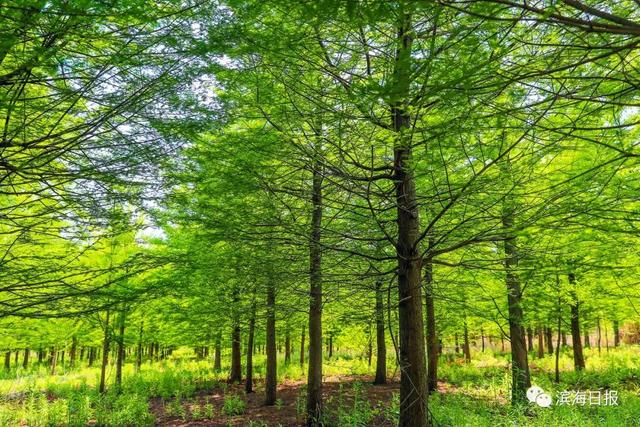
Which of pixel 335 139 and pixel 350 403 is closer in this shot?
pixel 335 139

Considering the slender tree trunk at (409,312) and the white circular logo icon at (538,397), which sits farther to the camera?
the white circular logo icon at (538,397)

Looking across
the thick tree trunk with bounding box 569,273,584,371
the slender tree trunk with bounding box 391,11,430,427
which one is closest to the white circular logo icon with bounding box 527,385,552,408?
the thick tree trunk with bounding box 569,273,584,371

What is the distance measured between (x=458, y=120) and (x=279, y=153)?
2.58 m

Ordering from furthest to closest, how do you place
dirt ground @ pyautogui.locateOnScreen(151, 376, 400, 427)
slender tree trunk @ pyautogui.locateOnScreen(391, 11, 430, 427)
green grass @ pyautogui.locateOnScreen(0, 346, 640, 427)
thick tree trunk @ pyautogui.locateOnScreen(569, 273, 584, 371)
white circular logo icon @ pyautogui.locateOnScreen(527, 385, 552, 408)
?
thick tree trunk @ pyautogui.locateOnScreen(569, 273, 584, 371) < dirt ground @ pyautogui.locateOnScreen(151, 376, 400, 427) < white circular logo icon @ pyautogui.locateOnScreen(527, 385, 552, 408) < green grass @ pyautogui.locateOnScreen(0, 346, 640, 427) < slender tree trunk @ pyautogui.locateOnScreen(391, 11, 430, 427)

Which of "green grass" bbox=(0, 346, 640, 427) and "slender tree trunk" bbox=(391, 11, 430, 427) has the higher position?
"slender tree trunk" bbox=(391, 11, 430, 427)

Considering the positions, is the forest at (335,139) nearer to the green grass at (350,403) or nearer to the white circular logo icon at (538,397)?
the white circular logo icon at (538,397)

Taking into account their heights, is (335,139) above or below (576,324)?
above

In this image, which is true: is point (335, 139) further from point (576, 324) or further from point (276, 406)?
point (576, 324)

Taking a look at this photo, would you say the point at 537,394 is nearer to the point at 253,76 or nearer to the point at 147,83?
the point at 253,76

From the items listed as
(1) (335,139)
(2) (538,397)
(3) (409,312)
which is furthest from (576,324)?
(1) (335,139)

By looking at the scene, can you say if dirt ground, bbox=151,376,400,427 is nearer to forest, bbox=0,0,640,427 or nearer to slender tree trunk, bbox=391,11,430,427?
forest, bbox=0,0,640,427

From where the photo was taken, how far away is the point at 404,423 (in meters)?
4.09

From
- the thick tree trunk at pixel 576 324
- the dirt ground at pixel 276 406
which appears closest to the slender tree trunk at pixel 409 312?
the dirt ground at pixel 276 406

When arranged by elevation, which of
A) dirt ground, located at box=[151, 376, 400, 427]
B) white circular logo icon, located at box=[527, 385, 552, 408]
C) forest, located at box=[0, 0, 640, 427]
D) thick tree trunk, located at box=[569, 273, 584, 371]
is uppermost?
forest, located at box=[0, 0, 640, 427]
